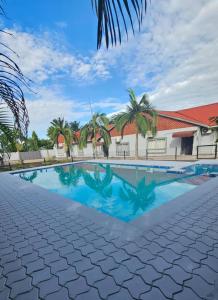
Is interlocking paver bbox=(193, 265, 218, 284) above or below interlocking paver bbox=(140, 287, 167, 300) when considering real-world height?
above

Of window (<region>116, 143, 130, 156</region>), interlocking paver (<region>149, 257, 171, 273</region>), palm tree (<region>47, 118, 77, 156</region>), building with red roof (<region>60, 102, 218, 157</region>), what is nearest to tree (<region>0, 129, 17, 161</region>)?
interlocking paver (<region>149, 257, 171, 273</region>)

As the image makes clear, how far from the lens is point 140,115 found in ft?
52.8

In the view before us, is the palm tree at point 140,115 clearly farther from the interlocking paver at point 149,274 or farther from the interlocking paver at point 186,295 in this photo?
the interlocking paver at point 186,295

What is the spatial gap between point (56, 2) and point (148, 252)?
3530 mm

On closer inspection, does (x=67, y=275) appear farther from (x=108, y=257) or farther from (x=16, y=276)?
(x=16, y=276)

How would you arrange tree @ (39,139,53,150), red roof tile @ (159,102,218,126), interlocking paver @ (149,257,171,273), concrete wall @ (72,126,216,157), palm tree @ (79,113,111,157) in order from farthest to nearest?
1. tree @ (39,139,53,150)
2. palm tree @ (79,113,111,157)
3. red roof tile @ (159,102,218,126)
4. concrete wall @ (72,126,216,157)
5. interlocking paver @ (149,257,171,273)

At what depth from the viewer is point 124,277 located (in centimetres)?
209

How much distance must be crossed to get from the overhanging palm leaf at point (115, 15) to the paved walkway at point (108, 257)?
2682mm

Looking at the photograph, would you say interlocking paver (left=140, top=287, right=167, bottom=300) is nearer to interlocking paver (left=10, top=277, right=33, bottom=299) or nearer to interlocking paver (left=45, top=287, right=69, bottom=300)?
interlocking paver (left=45, top=287, right=69, bottom=300)

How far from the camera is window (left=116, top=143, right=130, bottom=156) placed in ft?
75.5

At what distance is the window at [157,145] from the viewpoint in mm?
19503

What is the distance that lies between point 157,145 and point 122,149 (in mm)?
5794

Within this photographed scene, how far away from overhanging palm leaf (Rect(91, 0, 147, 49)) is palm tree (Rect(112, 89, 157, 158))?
1539 centimetres

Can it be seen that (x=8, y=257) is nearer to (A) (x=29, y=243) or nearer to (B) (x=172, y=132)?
(A) (x=29, y=243)
